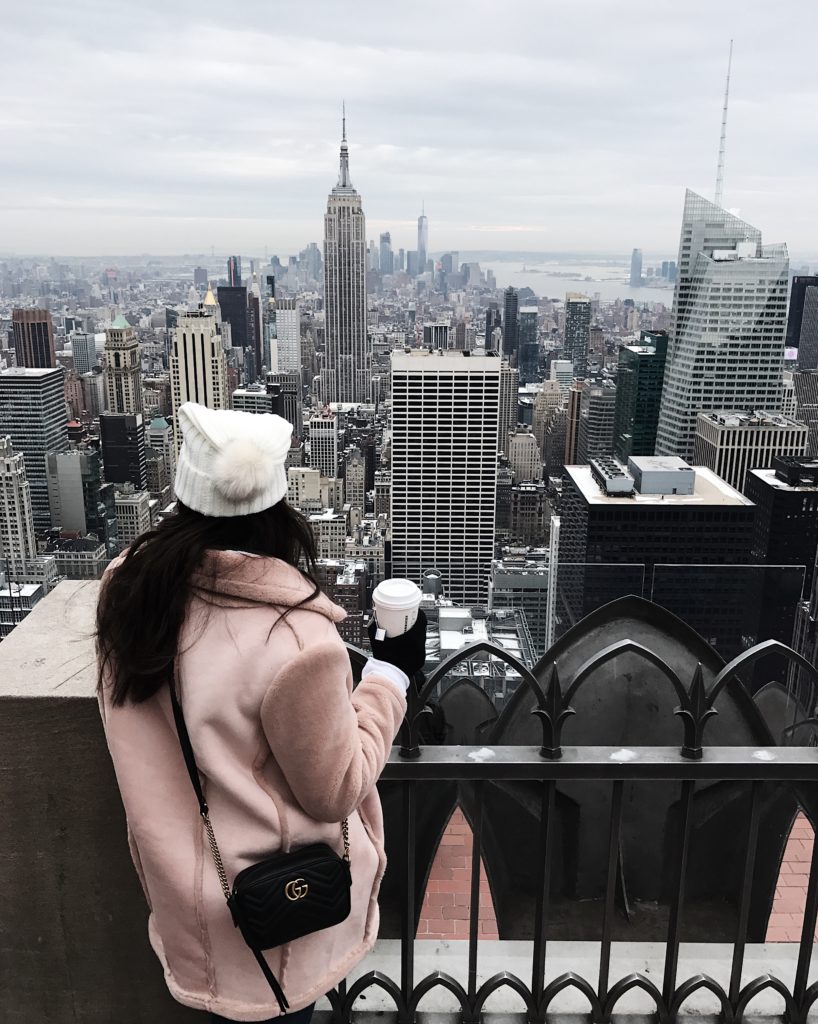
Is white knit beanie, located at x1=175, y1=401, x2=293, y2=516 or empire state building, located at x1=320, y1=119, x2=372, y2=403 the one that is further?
empire state building, located at x1=320, y1=119, x2=372, y2=403

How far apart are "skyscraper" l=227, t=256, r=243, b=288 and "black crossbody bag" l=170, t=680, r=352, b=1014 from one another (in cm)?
10196

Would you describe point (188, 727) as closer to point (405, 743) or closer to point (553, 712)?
point (405, 743)

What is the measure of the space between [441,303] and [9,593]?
324ft

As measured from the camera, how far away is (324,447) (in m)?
55.5

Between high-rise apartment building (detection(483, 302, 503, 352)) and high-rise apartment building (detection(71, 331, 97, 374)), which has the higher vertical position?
high-rise apartment building (detection(483, 302, 503, 352))

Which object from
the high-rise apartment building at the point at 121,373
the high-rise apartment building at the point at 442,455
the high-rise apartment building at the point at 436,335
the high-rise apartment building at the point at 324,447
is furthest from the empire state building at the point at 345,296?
the high-rise apartment building at the point at 442,455

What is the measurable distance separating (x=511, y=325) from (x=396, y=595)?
88.2m

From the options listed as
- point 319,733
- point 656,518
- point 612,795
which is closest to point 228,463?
point 319,733

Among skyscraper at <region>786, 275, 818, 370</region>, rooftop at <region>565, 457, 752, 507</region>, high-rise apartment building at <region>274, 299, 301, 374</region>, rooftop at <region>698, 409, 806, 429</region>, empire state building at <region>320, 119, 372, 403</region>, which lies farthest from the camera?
empire state building at <region>320, 119, 372, 403</region>

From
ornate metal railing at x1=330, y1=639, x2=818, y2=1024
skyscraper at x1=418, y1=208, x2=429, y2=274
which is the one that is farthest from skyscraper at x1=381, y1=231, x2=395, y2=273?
ornate metal railing at x1=330, y1=639, x2=818, y2=1024

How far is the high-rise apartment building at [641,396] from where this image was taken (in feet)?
187

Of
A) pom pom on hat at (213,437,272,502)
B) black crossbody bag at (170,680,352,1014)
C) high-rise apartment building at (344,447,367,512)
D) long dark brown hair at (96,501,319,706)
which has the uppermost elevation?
pom pom on hat at (213,437,272,502)

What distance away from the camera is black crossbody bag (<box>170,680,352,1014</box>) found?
3.11 feet

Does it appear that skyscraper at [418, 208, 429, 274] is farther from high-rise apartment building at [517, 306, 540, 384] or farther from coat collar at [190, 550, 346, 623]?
coat collar at [190, 550, 346, 623]
